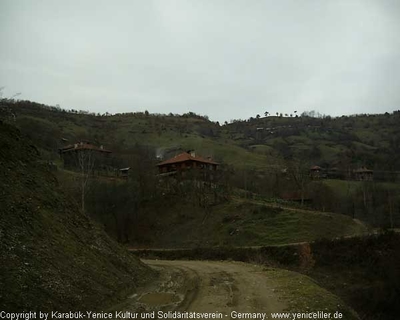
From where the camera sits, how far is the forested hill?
114375 mm

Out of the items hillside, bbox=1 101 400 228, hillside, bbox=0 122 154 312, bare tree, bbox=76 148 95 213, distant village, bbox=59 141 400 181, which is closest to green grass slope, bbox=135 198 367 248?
bare tree, bbox=76 148 95 213

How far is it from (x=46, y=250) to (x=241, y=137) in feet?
556

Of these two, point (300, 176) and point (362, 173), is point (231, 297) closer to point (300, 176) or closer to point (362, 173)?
point (300, 176)

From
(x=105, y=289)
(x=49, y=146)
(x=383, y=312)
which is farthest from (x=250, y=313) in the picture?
(x=49, y=146)

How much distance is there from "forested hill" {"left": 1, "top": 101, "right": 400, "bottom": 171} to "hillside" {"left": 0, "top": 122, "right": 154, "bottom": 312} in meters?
78.9

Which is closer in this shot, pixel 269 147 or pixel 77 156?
pixel 77 156

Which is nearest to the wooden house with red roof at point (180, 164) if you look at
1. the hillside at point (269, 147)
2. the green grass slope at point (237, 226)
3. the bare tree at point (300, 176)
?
the hillside at point (269, 147)

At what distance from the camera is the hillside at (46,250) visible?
10438mm

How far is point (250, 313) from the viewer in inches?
459

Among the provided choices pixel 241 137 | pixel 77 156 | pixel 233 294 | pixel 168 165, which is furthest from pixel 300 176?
pixel 241 137

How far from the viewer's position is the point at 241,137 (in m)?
180

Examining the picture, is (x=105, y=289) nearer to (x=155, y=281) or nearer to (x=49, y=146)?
(x=155, y=281)

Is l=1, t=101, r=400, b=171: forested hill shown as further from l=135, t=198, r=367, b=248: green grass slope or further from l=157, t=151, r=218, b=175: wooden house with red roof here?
l=135, t=198, r=367, b=248: green grass slope

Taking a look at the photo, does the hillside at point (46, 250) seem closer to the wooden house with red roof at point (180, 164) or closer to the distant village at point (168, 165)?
the distant village at point (168, 165)
